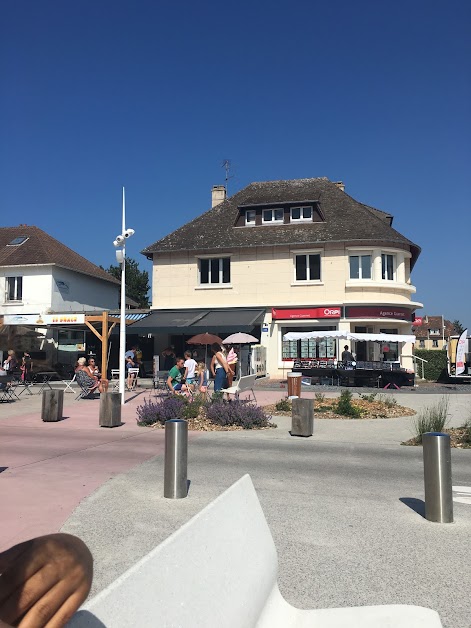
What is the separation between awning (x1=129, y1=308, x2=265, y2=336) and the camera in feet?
88.1

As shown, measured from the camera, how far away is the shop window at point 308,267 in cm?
2941

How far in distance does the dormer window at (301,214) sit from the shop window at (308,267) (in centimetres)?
270

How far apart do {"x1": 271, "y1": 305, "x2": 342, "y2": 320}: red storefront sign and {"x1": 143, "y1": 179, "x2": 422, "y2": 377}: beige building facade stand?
0.05m

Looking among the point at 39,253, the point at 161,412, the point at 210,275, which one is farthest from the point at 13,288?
the point at 161,412

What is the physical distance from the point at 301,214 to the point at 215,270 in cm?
602

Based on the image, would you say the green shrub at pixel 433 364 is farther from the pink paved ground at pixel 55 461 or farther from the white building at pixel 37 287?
the pink paved ground at pixel 55 461

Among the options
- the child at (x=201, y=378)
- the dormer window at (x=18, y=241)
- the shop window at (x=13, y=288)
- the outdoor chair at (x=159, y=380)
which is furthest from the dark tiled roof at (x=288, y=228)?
the child at (x=201, y=378)

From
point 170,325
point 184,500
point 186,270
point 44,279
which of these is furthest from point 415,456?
point 44,279

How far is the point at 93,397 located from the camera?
1817 centimetres

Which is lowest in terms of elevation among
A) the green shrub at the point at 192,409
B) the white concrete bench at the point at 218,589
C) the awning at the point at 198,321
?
the green shrub at the point at 192,409

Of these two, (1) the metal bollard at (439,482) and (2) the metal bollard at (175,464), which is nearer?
(1) the metal bollard at (439,482)

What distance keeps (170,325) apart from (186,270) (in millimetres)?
4513

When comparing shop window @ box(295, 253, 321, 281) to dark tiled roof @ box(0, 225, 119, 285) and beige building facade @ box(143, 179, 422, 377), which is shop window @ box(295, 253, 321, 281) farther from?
dark tiled roof @ box(0, 225, 119, 285)

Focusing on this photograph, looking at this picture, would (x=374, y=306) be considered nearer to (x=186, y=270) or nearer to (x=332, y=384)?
(x=332, y=384)
